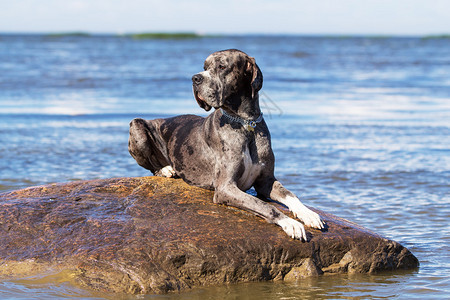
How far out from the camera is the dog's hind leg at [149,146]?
264 inches

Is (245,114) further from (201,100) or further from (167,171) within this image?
(167,171)

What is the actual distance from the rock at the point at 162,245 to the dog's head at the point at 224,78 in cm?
100

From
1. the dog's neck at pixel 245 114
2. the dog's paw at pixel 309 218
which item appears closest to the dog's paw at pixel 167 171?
the dog's neck at pixel 245 114

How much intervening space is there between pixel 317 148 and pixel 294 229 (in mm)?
6114

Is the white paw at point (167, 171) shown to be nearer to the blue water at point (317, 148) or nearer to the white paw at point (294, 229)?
the white paw at point (294, 229)

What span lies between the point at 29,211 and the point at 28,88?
54.0 ft

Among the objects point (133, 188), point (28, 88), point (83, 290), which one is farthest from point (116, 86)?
point (83, 290)

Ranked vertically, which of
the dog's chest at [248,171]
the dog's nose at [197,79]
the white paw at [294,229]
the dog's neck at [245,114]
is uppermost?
the dog's nose at [197,79]

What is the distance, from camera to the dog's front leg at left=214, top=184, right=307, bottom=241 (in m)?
5.12

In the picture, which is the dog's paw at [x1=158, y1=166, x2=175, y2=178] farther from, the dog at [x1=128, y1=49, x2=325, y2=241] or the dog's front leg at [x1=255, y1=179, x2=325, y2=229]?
the dog's front leg at [x1=255, y1=179, x2=325, y2=229]

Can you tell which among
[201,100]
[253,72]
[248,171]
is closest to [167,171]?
[248,171]

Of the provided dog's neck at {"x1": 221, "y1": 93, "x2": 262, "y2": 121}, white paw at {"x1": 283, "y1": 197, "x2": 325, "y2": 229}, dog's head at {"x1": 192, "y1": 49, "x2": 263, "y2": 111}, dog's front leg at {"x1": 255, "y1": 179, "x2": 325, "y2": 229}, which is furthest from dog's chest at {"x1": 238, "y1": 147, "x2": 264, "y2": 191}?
dog's head at {"x1": 192, "y1": 49, "x2": 263, "y2": 111}

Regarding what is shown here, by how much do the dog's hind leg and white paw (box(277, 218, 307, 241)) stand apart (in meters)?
1.85

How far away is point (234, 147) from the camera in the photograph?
220 inches
